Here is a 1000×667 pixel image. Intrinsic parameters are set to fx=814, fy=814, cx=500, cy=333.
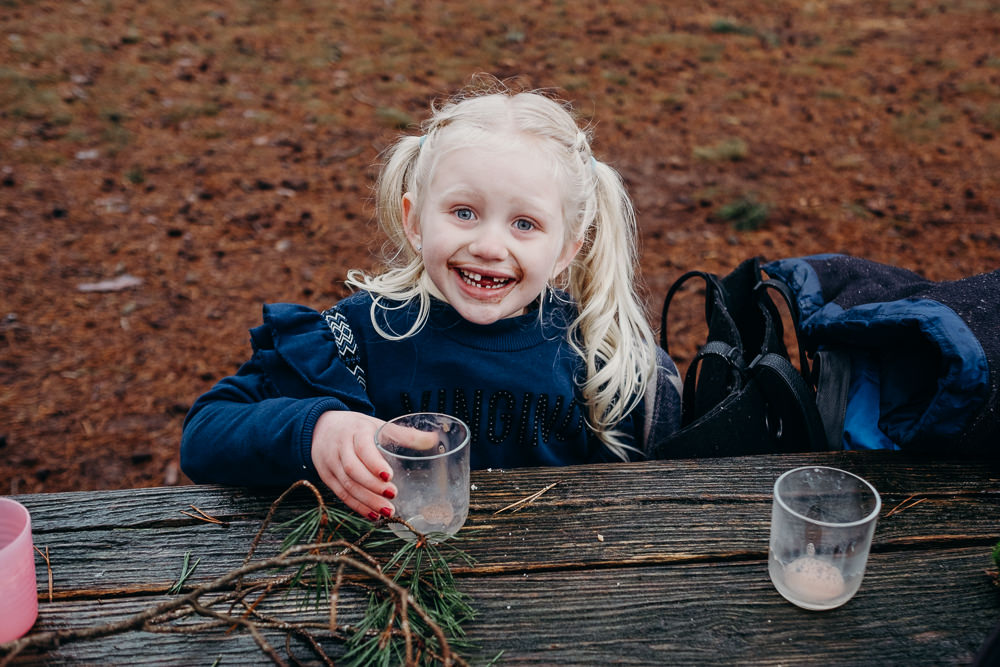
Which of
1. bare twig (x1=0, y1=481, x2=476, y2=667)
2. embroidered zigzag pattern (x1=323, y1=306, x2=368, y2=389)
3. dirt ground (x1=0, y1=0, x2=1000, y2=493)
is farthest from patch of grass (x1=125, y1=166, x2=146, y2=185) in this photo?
bare twig (x1=0, y1=481, x2=476, y2=667)

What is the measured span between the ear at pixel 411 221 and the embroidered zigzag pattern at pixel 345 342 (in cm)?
27

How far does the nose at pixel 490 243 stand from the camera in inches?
72.9

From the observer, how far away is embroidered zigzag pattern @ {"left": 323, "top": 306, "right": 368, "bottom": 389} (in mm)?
2066

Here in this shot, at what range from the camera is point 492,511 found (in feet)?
4.97

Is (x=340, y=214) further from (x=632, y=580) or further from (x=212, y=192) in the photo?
(x=632, y=580)

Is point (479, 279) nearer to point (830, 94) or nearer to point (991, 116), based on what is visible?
point (830, 94)

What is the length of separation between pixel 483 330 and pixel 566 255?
30 centimetres

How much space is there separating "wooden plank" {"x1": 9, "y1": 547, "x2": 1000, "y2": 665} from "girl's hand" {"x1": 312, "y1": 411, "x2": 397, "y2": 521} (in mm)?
208

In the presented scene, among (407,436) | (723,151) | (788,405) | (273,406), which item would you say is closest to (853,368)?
(788,405)

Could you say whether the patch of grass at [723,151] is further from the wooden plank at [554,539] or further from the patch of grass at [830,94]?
the wooden plank at [554,539]

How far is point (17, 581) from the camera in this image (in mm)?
1185

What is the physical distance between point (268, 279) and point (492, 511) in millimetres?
3476

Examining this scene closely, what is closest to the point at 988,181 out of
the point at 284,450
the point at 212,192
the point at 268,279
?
the point at 268,279

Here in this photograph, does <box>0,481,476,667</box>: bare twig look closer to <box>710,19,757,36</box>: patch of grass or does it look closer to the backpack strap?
the backpack strap
